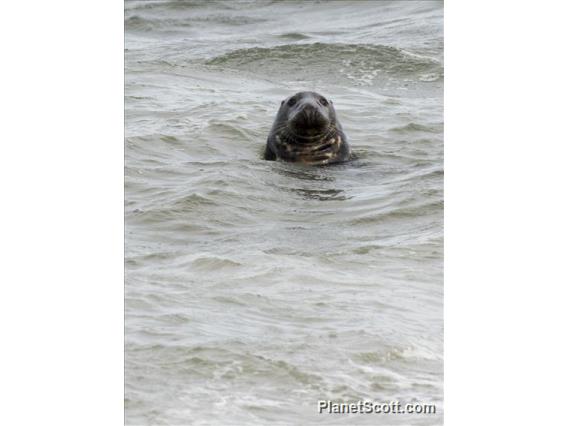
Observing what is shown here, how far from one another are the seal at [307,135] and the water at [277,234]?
19 centimetres

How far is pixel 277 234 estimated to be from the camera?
9531mm

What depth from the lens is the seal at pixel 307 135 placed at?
12234 mm

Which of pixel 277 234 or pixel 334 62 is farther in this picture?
pixel 334 62

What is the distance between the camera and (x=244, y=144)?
1325 centimetres

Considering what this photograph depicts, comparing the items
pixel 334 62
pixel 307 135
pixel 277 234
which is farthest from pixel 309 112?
pixel 334 62

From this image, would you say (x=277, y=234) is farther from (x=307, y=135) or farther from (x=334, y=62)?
(x=334, y=62)

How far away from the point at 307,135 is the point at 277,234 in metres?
2.94

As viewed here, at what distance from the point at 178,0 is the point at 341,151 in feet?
35.4

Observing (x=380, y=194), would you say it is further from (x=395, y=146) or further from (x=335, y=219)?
(x=395, y=146)

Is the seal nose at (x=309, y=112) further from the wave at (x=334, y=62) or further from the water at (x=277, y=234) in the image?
the wave at (x=334, y=62)

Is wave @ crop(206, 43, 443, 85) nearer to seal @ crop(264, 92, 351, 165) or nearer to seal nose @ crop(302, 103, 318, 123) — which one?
seal @ crop(264, 92, 351, 165)

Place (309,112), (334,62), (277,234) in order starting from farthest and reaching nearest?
(334,62), (309,112), (277,234)
